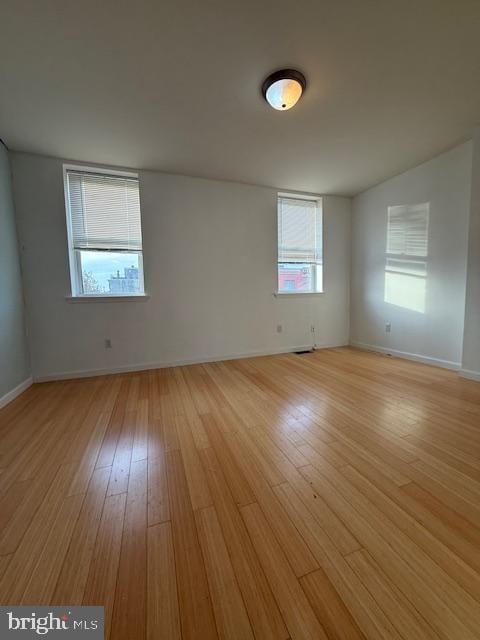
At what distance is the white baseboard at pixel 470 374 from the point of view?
110 inches

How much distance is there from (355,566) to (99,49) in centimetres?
322

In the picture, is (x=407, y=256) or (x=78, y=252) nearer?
(x=78, y=252)

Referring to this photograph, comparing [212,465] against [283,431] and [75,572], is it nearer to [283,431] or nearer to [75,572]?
[283,431]

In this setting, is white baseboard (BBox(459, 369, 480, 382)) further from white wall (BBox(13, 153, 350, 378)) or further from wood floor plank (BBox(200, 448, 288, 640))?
wood floor plank (BBox(200, 448, 288, 640))

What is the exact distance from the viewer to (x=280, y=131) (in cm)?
264

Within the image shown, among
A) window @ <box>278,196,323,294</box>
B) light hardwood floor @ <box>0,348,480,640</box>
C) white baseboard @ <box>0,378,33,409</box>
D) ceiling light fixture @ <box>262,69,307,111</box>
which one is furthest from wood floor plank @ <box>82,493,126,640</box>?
window @ <box>278,196,323,294</box>

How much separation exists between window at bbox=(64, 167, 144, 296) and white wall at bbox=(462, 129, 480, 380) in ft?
12.6

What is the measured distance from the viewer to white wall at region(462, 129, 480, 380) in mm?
2727

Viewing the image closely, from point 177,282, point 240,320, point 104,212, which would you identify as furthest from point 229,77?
point 240,320

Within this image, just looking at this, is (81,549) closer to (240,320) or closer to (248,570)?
(248,570)

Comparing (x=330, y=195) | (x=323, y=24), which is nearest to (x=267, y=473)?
(x=323, y=24)

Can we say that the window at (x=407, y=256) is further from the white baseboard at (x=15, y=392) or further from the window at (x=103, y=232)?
the white baseboard at (x=15, y=392)

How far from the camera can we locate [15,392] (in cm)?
261

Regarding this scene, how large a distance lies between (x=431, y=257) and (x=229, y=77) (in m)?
3.06
